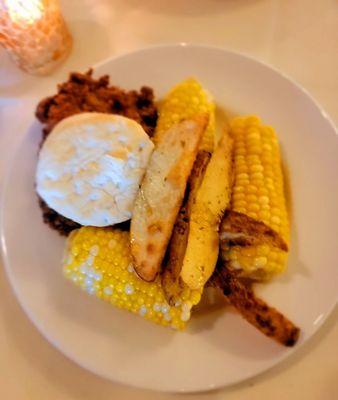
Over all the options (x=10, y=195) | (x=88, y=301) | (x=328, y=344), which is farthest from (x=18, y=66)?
(x=328, y=344)

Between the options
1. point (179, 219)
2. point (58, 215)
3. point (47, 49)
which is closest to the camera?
point (179, 219)

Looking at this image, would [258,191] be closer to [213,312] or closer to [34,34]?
[213,312]

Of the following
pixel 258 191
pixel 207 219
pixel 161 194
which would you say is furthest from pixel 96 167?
pixel 258 191

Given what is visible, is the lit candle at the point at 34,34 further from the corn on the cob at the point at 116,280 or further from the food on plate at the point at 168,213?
the corn on the cob at the point at 116,280

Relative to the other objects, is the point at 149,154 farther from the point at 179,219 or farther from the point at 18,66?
the point at 18,66

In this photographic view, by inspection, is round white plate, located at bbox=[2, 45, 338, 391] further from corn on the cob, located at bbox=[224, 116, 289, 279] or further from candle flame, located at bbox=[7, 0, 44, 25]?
candle flame, located at bbox=[7, 0, 44, 25]

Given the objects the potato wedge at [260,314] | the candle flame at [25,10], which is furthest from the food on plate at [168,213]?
the candle flame at [25,10]
